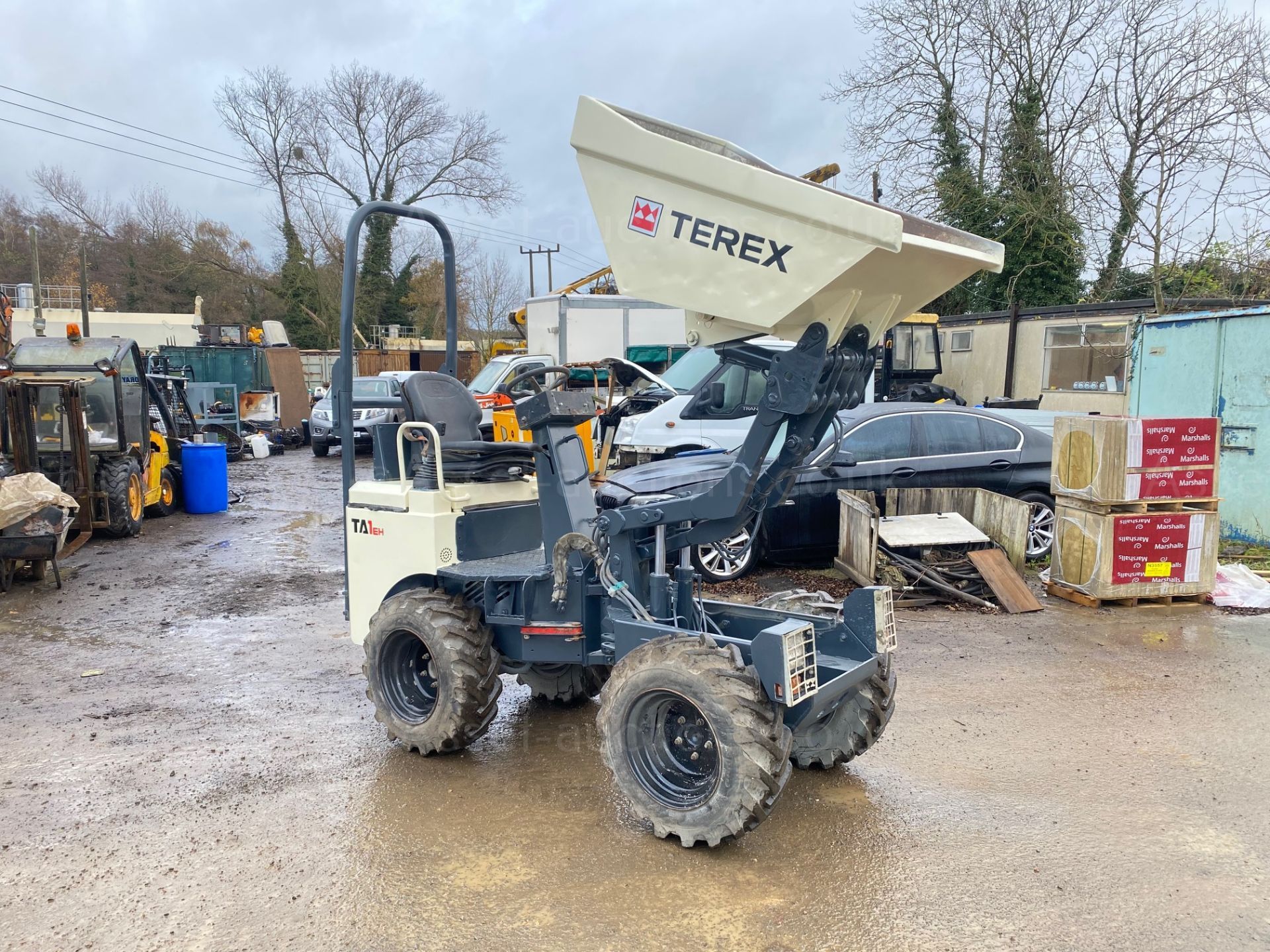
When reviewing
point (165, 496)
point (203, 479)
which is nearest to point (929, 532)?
point (203, 479)

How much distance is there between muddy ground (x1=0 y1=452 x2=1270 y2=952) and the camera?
3104 mm

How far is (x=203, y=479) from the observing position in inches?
494

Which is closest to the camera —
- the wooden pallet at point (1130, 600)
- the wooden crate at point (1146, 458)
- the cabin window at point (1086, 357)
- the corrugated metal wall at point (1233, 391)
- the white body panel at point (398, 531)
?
the white body panel at point (398, 531)

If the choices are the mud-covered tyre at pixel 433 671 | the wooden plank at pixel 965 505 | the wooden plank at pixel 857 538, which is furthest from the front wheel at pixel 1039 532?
the mud-covered tyre at pixel 433 671

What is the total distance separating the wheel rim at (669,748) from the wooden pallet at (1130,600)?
16.7ft

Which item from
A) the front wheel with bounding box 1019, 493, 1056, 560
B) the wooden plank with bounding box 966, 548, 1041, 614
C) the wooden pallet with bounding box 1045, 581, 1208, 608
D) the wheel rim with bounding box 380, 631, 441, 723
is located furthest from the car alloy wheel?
the wheel rim with bounding box 380, 631, 441, 723

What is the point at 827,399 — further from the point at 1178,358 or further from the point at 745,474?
the point at 1178,358

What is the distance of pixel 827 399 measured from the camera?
11.7 ft

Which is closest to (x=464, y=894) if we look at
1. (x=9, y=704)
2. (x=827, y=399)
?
(x=827, y=399)

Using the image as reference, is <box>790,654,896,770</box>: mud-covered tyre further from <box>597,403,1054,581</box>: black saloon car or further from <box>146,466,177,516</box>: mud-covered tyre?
<box>146,466,177,516</box>: mud-covered tyre

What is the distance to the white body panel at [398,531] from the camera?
14.4ft

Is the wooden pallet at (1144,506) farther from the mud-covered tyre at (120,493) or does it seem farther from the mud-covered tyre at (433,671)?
the mud-covered tyre at (120,493)

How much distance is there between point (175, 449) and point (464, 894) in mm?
11550

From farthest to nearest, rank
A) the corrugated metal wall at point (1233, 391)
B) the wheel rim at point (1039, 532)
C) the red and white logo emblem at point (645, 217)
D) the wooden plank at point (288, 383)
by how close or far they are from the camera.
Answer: the wooden plank at point (288, 383) → the corrugated metal wall at point (1233, 391) → the wheel rim at point (1039, 532) → the red and white logo emblem at point (645, 217)
